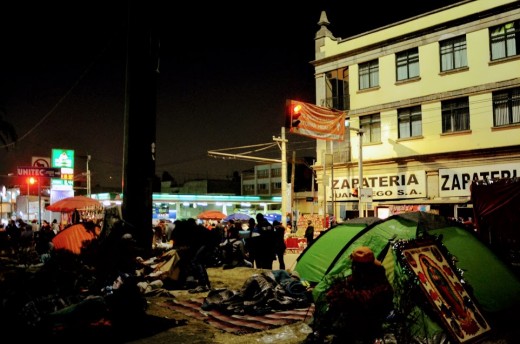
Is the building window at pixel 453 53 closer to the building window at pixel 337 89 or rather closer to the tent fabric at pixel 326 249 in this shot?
the building window at pixel 337 89

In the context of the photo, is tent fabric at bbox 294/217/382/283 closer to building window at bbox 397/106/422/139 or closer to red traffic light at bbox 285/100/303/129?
red traffic light at bbox 285/100/303/129

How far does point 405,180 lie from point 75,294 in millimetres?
20756

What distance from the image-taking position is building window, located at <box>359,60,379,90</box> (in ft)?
85.9

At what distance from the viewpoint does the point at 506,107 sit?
69.8ft

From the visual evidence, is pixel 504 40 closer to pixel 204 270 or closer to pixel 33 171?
pixel 204 270

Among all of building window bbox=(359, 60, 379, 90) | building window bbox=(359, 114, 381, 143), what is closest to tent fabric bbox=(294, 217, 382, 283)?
building window bbox=(359, 114, 381, 143)

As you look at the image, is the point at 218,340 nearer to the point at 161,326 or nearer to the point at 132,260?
the point at 161,326

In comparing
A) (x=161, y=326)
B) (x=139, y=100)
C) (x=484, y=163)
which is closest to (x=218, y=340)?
(x=161, y=326)

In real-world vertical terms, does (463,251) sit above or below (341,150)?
below

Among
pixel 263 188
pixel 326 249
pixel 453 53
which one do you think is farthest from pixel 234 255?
pixel 263 188

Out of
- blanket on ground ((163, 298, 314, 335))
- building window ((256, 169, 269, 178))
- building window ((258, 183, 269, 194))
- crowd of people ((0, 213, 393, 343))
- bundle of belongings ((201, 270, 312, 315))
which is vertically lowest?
blanket on ground ((163, 298, 314, 335))

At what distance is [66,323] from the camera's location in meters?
5.62

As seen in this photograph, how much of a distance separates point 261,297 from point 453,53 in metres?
20.3

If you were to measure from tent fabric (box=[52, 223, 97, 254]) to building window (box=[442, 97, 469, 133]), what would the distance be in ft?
61.3
